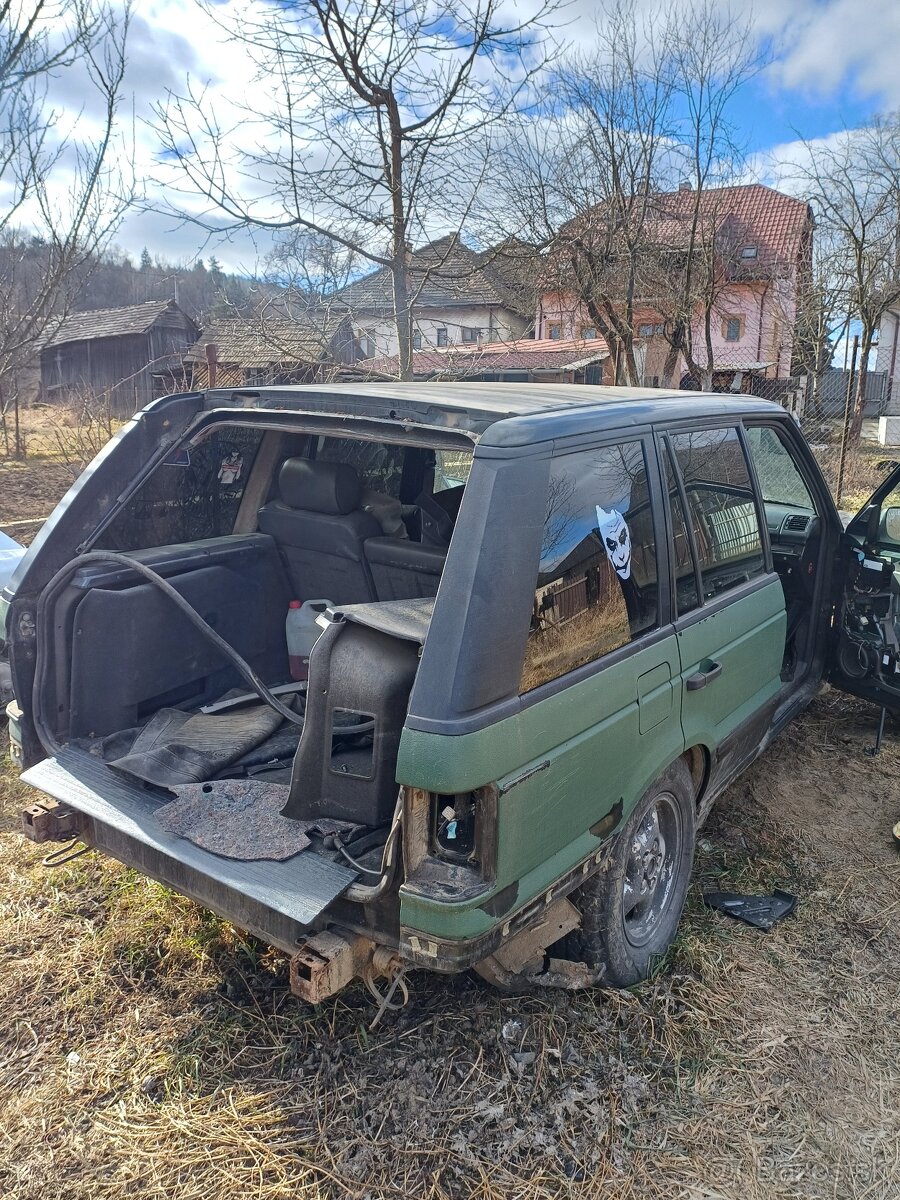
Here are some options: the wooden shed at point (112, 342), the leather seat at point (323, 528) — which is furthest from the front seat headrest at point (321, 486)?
the wooden shed at point (112, 342)

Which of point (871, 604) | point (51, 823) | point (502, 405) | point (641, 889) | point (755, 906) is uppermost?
point (502, 405)

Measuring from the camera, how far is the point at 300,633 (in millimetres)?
3885

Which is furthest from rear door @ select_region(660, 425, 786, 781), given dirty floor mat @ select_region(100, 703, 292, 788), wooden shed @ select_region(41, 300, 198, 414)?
wooden shed @ select_region(41, 300, 198, 414)

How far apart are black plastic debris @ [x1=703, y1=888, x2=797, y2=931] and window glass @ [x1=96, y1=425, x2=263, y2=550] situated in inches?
107

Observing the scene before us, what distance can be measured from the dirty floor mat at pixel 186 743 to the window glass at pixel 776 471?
7.94 feet

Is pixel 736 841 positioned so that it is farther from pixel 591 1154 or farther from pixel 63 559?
pixel 63 559

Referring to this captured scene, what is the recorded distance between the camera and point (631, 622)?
2.73 meters

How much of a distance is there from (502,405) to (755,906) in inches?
92.4

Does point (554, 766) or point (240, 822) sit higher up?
point (554, 766)

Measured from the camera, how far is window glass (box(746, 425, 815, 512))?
4.18 metres

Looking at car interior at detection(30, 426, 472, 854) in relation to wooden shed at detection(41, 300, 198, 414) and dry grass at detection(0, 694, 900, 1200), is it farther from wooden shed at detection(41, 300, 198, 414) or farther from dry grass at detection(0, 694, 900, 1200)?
wooden shed at detection(41, 300, 198, 414)

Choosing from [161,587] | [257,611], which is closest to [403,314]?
[257,611]

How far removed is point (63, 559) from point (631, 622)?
2.12m

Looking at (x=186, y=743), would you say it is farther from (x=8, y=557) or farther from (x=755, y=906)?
(x=8, y=557)
